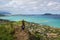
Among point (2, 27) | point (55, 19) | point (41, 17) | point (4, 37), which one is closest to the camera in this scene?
point (4, 37)

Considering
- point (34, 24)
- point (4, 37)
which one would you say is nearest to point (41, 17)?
point (34, 24)

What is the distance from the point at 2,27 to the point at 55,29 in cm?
481

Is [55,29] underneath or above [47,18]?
underneath

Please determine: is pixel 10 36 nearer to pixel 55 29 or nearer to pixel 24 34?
pixel 24 34

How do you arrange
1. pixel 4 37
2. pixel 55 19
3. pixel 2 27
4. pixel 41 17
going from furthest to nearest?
pixel 55 19, pixel 41 17, pixel 2 27, pixel 4 37

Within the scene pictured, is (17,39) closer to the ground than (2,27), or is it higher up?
closer to the ground

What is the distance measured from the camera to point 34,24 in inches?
350

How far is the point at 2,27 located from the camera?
552 cm

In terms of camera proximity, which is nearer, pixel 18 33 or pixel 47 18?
pixel 18 33

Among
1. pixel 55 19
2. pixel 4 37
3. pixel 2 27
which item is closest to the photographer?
pixel 4 37

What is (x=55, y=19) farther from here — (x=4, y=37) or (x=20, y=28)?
(x=4, y=37)

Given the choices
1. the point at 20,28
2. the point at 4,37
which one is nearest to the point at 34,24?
the point at 20,28

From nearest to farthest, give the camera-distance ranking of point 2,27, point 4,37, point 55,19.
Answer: point 4,37
point 2,27
point 55,19

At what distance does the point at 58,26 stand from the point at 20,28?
439 cm
